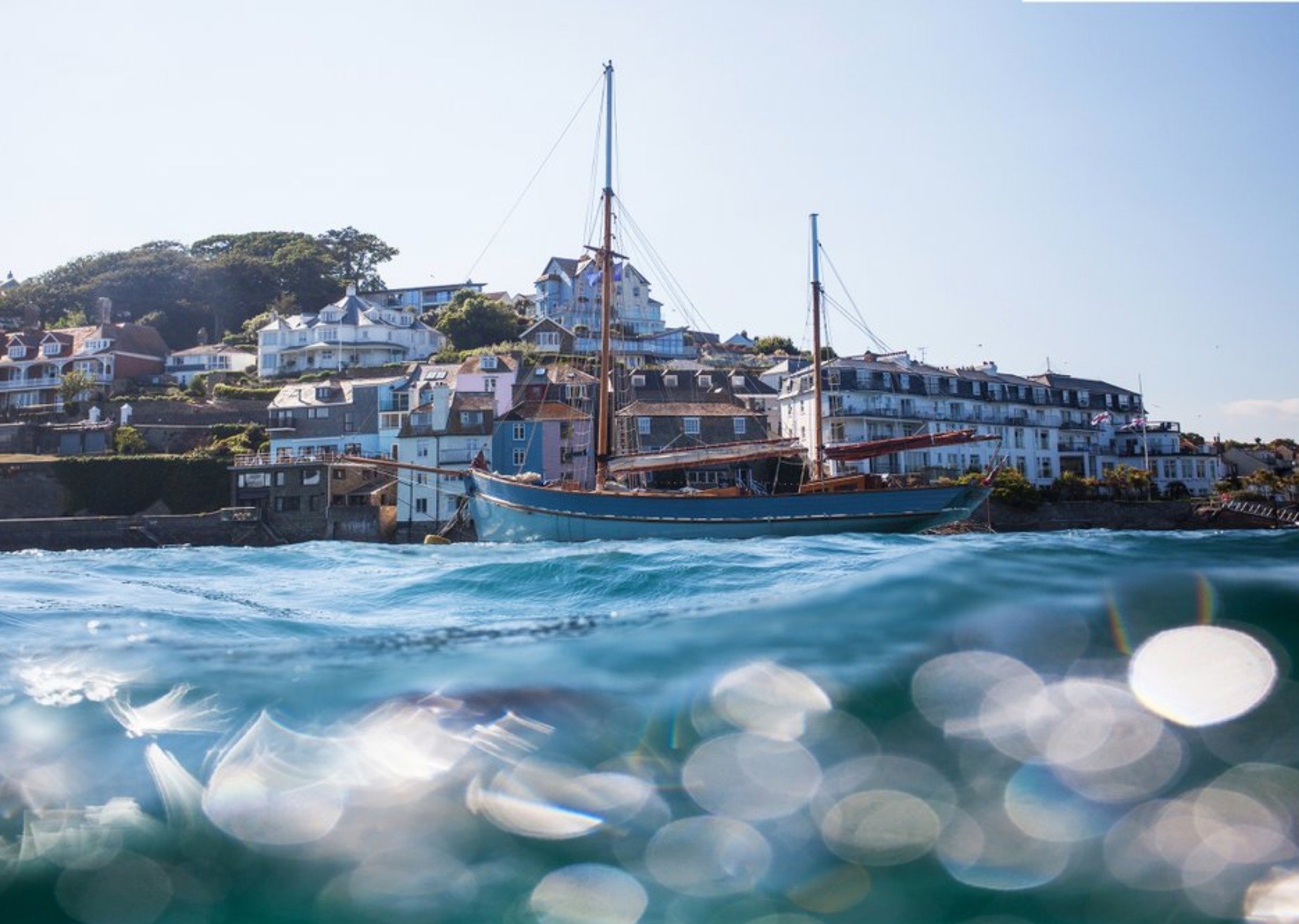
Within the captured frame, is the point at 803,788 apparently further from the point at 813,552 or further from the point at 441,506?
the point at 441,506

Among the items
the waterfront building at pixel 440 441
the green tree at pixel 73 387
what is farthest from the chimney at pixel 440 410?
the green tree at pixel 73 387

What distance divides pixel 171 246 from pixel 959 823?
130m

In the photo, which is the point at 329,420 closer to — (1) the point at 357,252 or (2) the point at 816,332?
(2) the point at 816,332

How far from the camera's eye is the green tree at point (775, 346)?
324 feet

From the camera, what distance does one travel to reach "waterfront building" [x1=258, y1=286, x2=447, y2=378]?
86.0 m

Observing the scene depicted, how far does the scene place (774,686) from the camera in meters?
6.07

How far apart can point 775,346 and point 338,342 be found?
133 feet

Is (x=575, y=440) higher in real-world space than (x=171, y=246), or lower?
lower

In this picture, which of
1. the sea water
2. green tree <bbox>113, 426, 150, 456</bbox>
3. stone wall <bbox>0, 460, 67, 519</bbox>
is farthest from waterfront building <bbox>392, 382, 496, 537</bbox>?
the sea water

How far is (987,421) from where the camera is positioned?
69.6m

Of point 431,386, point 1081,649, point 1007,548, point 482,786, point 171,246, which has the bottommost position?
point 482,786

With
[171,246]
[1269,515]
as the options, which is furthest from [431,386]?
[171,246]

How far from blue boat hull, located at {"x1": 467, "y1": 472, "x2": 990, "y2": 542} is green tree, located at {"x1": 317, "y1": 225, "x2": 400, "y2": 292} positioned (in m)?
85.3

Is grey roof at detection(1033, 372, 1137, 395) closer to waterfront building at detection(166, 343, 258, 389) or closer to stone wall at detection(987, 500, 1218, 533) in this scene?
stone wall at detection(987, 500, 1218, 533)
